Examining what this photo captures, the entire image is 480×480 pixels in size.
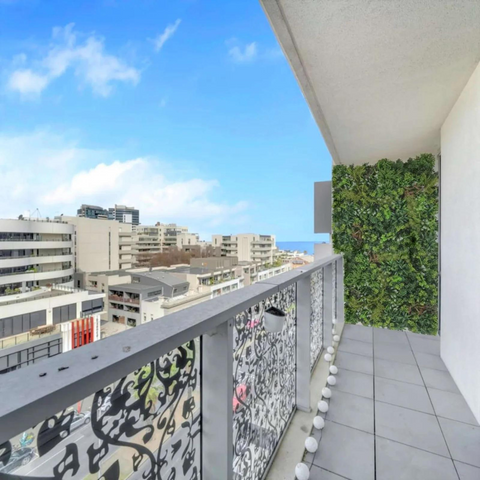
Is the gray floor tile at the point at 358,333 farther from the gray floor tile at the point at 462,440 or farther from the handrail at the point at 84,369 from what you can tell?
the handrail at the point at 84,369

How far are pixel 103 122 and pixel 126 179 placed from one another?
19.7 ft

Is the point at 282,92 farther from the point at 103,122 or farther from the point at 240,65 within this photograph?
the point at 103,122

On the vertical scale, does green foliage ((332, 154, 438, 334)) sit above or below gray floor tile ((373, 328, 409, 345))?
above

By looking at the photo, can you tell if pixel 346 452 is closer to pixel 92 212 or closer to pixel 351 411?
pixel 351 411

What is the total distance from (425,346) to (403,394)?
130 centimetres


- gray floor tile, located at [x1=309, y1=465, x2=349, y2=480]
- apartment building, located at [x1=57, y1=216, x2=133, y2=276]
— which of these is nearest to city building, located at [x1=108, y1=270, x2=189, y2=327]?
apartment building, located at [x1=57, y1=216, x2=133, y2=276]

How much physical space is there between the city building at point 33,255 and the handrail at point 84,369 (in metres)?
6.20

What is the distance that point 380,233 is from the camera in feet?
12.8

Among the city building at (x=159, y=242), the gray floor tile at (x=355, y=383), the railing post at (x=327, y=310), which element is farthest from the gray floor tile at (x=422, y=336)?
the city building at (x=159, y=242)

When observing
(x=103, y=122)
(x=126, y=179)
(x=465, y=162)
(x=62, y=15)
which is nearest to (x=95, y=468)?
(x=465, y=162)

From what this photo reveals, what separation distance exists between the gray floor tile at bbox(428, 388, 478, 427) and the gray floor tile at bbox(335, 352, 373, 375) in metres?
0.54

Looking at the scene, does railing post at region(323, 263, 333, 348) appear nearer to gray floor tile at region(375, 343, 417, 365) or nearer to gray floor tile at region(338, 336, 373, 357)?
gray floor tile at region(338, 336, 373, 357)

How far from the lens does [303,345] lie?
2.01m

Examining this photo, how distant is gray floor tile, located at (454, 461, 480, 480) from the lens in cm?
153
